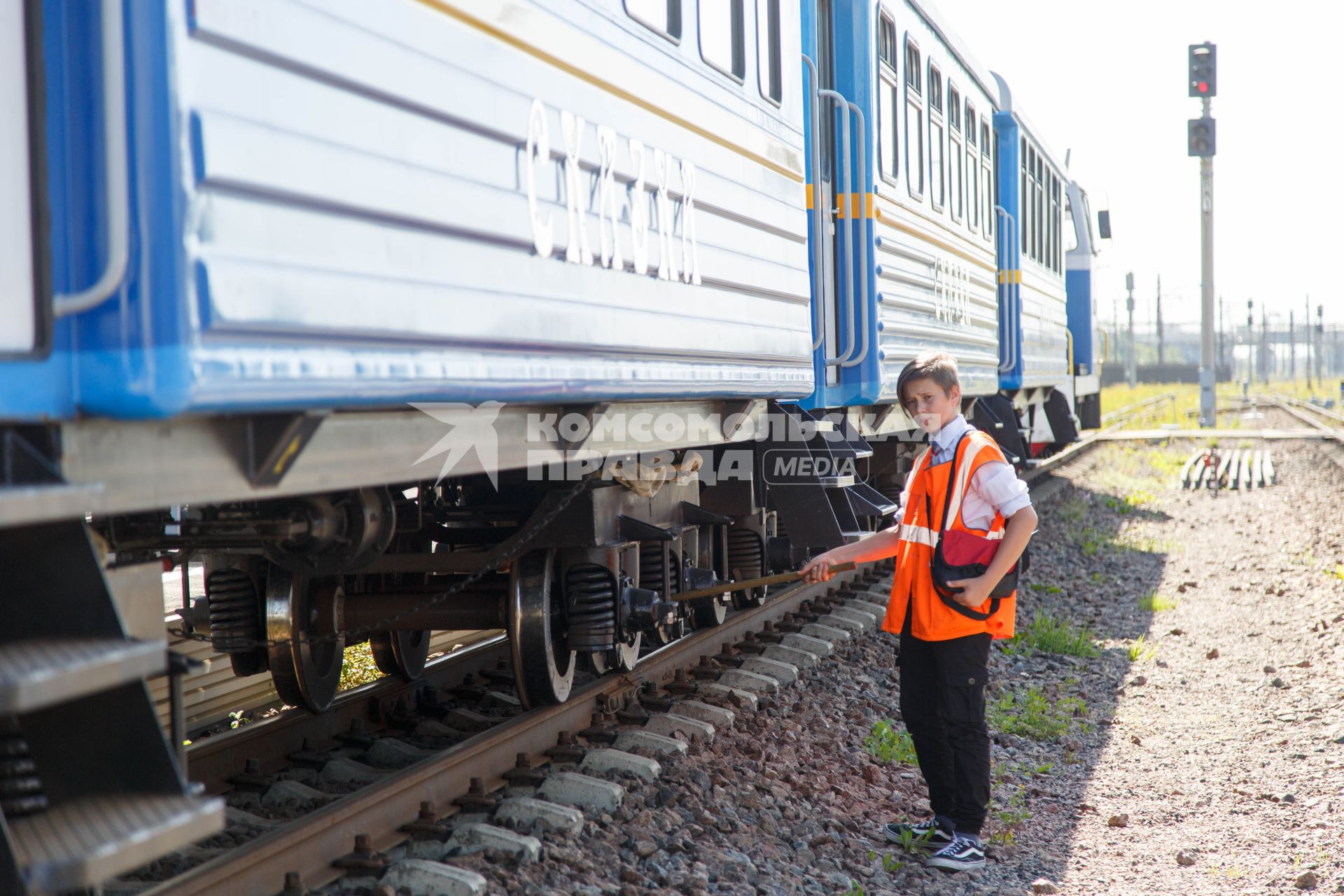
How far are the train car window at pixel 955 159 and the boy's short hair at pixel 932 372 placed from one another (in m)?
5.06

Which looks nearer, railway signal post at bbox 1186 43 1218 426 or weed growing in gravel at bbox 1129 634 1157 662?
weed growing in gravel at bbox 1129 634 1157 662

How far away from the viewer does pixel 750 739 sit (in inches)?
212

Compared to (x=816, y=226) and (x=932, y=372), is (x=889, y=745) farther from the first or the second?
(x=816, y=226)

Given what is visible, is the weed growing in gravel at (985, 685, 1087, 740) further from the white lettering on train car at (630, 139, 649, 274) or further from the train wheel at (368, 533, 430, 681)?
the white lettering on train car at (630, 139, 649, 274)

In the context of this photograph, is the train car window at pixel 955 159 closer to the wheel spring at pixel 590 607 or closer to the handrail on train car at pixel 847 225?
the handrail on train car at pixel 847 225

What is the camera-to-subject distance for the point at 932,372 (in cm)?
446

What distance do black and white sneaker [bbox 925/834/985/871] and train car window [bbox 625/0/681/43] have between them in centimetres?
301

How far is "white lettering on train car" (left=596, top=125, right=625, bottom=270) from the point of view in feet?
12.2

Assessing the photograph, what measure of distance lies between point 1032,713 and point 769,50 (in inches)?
139

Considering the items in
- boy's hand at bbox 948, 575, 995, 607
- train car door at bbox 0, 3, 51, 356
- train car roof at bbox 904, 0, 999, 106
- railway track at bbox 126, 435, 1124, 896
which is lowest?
railway track at bbox 126, 435, 1124, 896

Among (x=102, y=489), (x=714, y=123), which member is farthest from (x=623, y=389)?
(x=102, y=489)

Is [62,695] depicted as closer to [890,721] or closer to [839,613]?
[890,721]

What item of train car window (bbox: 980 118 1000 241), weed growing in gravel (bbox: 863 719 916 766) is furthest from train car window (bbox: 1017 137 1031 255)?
weed growing in gravel (bbox: 863 719 916 766)

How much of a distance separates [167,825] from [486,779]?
2562 millimetres
